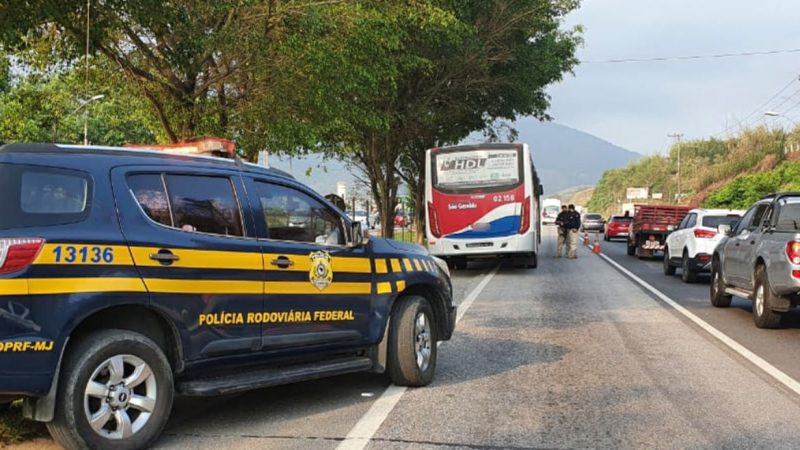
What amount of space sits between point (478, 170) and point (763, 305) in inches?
364

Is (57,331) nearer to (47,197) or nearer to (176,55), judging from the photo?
(47,197)

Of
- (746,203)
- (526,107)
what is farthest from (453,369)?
(746,203)

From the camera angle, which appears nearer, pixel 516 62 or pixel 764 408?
pixel 764 408

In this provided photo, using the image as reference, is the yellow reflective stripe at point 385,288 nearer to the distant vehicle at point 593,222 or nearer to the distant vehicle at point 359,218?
the distant vehicle at point 359,218

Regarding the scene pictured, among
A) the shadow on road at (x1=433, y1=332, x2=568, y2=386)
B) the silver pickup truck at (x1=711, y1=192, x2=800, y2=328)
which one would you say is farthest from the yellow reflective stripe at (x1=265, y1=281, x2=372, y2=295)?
the silver pickup truck at (x1=711, y1=192, x2=800, y2=328)

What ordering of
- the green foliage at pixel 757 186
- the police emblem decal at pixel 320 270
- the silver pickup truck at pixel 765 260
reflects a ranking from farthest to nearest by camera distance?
the green foliage at pixel 757 186
the silver pickup truck at pixel 765 260
the police emblem decal at pixel 320 270

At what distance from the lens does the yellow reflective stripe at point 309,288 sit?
5.50 meters

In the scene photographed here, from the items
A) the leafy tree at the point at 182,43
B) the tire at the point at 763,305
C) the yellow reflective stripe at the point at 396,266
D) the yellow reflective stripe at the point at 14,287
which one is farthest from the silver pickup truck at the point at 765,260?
the yellow reflective stripe at the point at 14,287

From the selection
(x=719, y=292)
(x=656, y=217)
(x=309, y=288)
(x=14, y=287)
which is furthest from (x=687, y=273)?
(x=14, y=287)

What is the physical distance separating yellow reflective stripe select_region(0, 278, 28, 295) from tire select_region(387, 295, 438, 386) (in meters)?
3.16

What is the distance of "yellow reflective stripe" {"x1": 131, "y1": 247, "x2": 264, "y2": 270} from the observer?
4727 millimetres

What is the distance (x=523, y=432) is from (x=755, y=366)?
11.8 ft

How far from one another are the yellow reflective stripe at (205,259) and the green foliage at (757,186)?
114 ft

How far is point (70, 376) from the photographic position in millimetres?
A: 4410
